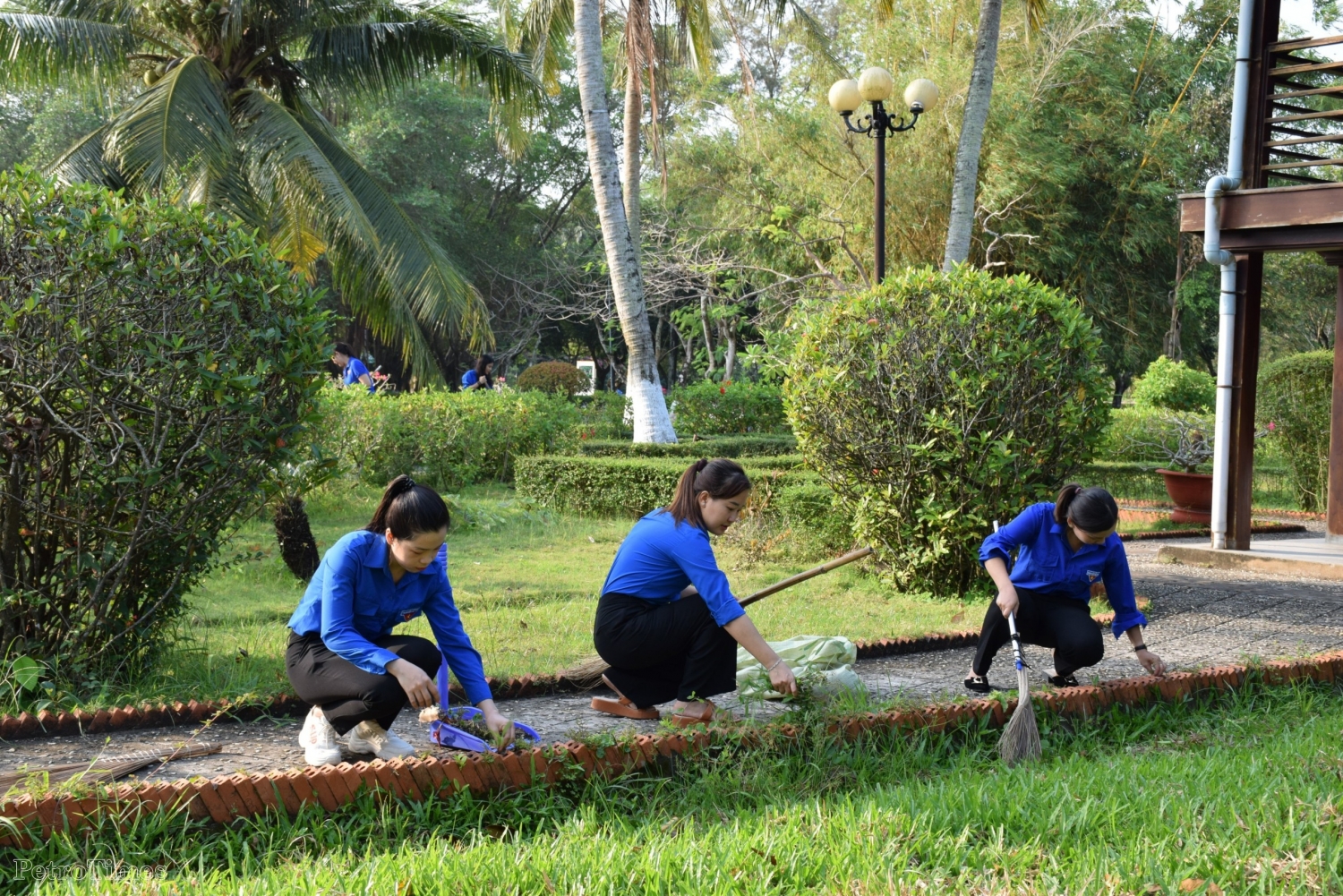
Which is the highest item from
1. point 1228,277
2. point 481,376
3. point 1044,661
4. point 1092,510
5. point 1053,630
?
point 1228,277

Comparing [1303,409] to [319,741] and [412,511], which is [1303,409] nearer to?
[412,511]

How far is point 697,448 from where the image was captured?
14961 millimetres

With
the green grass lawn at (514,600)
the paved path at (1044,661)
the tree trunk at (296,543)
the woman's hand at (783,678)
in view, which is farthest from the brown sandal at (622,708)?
the tree trunk at (296,543)

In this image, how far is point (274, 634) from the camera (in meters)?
6.42

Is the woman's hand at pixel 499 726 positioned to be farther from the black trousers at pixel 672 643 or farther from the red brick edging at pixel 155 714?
the red brick edging at pixel 155 714

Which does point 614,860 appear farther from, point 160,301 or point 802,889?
point 160,301

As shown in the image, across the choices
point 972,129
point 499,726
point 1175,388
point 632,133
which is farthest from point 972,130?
point 499,726

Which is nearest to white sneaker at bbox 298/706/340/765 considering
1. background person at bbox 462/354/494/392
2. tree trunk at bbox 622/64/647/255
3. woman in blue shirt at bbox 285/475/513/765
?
woman in blue shirt at bbox 285/475/513/765

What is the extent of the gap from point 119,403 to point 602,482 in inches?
319

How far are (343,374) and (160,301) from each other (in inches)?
425

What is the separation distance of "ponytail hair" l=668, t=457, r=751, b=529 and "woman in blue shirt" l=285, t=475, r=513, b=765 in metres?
0.92

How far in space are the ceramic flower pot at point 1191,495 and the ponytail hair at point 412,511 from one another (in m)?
10.7

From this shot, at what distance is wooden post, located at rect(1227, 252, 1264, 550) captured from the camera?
9.41 metres

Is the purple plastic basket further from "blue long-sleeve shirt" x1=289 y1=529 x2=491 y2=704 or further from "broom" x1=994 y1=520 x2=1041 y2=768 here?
"broom" x1=994 y1=520 x2=1041 y2=768
